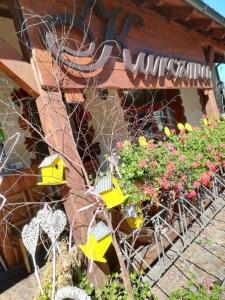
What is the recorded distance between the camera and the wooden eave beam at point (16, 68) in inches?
128

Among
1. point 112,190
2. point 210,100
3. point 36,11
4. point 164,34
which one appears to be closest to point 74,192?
point 112,190

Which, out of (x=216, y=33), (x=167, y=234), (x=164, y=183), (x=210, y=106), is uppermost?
(x=216, y=33)

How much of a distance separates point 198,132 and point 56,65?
326cm

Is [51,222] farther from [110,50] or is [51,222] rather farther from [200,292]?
A: [110,50]

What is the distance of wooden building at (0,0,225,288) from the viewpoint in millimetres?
3496

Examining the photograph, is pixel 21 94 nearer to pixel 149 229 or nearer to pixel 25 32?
pixel 25 32

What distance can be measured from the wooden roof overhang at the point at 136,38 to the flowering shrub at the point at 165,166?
0.87 meters

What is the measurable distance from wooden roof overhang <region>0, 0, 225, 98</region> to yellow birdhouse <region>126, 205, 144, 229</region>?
131 centimetres

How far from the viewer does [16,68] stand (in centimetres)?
332

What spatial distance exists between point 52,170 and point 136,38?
9.08 ft

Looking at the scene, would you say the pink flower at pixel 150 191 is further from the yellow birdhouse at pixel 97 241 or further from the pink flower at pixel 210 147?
the pink flower at pixel 210 147

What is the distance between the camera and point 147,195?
3.99 meters

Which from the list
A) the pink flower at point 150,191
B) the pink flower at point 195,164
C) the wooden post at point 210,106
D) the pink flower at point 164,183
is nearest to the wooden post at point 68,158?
the pink flower at point 150,191

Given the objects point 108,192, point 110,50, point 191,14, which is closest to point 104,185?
point 108,192
